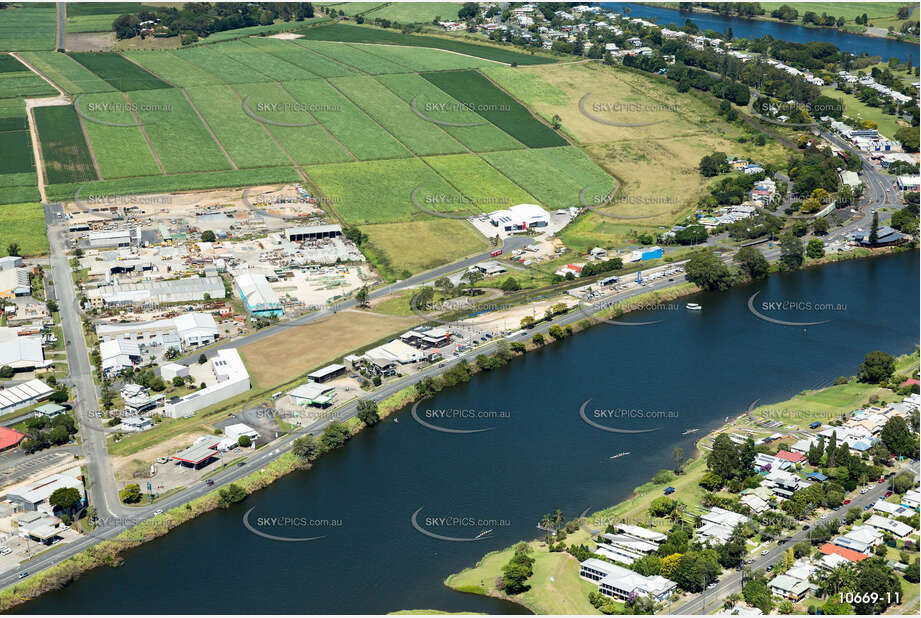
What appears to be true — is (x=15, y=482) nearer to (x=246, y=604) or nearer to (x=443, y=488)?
(x=246, y=604)

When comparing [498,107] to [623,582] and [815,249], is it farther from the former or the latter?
[623,582]

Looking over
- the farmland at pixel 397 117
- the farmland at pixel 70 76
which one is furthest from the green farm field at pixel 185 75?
the farmland at pixel 397 117

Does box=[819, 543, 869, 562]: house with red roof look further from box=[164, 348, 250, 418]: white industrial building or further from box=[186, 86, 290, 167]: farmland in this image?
box=[186, 86, 290, 167]: farmland

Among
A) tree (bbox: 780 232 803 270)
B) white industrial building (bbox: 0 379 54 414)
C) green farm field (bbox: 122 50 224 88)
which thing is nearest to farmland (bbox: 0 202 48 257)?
white industrial building (bbox: 0 379 54 414)

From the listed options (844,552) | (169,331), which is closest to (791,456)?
(844,552)

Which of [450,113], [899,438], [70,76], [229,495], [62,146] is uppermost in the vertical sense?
[70,76]

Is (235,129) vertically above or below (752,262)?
above
